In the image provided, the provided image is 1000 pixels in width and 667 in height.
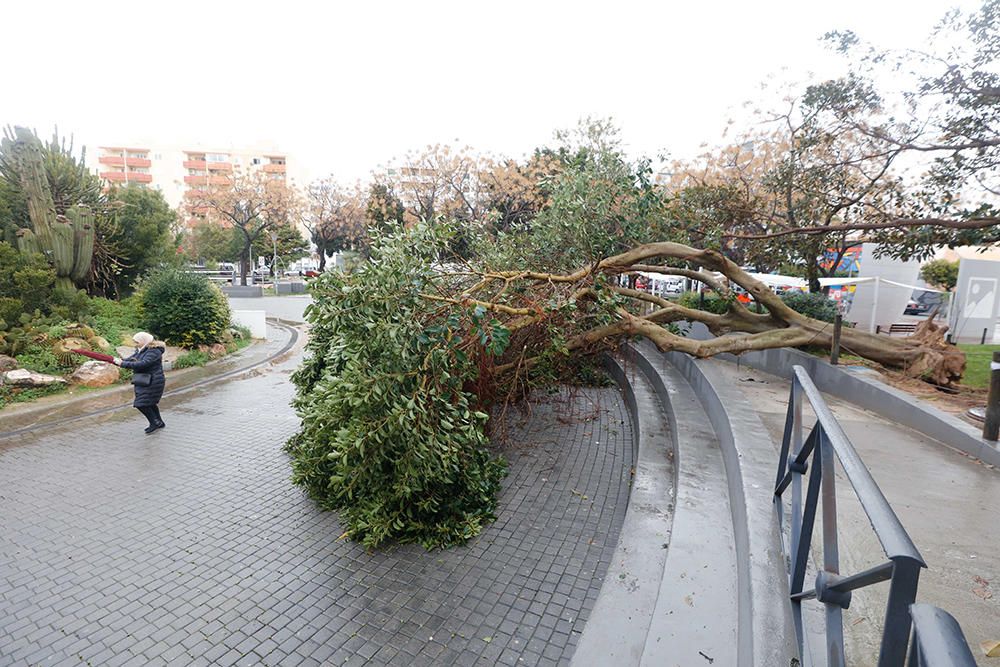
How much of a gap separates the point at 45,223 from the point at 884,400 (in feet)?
51.5

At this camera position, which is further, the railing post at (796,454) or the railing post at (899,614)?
the railing post at (796,454)

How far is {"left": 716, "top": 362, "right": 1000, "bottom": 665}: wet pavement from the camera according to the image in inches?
97.6

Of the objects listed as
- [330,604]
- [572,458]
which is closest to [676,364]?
[572,458]

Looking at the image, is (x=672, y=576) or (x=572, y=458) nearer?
(x=672, y=576)

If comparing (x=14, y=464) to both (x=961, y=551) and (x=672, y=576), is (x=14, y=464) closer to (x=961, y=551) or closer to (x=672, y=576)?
(x=672, y=576)

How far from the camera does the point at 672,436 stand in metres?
6.05

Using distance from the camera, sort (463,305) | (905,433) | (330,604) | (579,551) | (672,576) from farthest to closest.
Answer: (905,433), (463,305), (579,551), (330,604), (672,576)

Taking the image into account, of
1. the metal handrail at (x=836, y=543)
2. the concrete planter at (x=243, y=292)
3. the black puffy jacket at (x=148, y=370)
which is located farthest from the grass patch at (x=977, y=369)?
the concrete planter at (x=243, y=292)

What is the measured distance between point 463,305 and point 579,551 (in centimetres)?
230

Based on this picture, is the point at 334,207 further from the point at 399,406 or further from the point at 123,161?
the point at 123,161

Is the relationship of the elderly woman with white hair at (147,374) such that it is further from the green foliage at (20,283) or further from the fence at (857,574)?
the fence at (857,574)

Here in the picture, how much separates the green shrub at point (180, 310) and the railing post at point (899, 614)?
13.3 metres

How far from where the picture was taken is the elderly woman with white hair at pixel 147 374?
6.72 meters

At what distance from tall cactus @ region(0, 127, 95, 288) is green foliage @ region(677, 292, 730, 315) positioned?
14.2m
